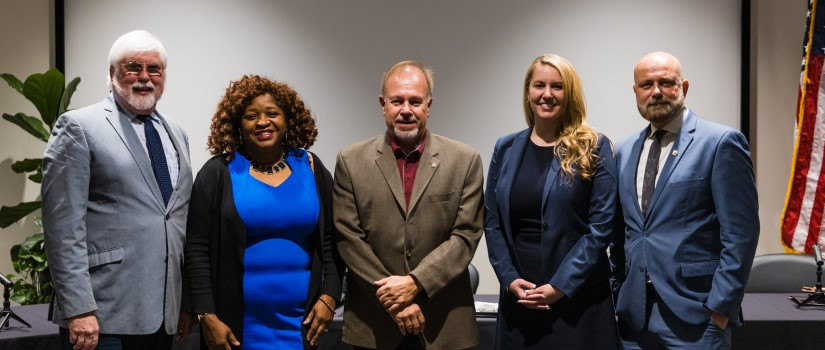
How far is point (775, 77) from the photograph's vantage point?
5.19 meters

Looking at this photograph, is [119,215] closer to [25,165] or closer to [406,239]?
[406,239]

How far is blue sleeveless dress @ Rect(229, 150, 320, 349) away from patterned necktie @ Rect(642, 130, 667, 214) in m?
1.16

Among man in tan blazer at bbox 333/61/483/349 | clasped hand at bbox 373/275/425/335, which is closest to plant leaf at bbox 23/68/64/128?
man in tan blazer at bbox 333/61/483/349

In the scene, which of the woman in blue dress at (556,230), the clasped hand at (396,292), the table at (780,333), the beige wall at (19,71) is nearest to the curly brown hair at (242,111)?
the clasped hand at (396,292)

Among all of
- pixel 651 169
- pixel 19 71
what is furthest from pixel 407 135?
pixel 19 71

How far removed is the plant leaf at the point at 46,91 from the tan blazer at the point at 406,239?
2786mm

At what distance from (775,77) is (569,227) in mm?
3066

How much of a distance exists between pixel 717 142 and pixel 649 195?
292 millimetres

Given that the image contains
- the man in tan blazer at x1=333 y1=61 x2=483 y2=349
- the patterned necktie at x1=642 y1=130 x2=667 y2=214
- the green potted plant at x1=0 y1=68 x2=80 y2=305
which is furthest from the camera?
the green potted plant at x1=0 y1=68 x2=80 y2=305

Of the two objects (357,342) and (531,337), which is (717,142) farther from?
(357,342)

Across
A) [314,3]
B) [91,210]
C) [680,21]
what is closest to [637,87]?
[91,210]

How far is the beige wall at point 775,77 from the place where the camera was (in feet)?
17.0

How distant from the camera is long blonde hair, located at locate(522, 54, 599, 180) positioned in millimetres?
2826

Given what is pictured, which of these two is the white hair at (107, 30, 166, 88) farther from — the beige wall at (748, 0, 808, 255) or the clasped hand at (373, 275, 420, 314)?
the beige wall at (748, 0, 808, 255)
